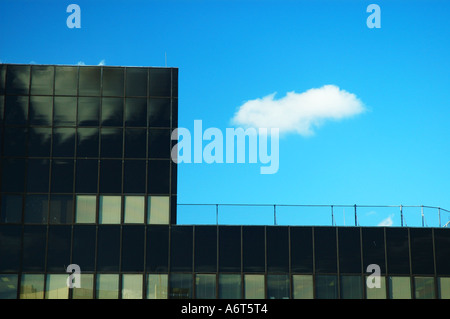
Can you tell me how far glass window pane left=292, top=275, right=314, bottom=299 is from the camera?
44.7 metres

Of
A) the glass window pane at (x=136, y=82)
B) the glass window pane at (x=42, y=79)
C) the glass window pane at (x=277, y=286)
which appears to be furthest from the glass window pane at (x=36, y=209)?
the glass window pane at (x=277, y=286)

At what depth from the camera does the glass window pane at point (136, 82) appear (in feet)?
150

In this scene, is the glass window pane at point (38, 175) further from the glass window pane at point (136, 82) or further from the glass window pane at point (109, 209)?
the glass window pane at point (136, 82)

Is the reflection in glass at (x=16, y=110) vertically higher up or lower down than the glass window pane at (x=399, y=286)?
higher up

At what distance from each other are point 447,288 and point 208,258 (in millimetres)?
14716

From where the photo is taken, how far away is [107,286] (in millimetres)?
43625

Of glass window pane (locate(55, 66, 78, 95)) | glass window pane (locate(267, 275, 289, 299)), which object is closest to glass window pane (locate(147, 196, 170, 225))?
glass window pane (locate(267, 275, 289, 299))

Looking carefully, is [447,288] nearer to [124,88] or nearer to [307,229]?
[307,229]

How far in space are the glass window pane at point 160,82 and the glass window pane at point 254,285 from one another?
40.1ft

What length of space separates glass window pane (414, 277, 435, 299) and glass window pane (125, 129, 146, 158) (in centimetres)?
1824

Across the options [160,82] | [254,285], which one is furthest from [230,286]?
[160,82]

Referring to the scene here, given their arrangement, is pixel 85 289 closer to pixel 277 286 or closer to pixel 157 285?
pixel 157 285
